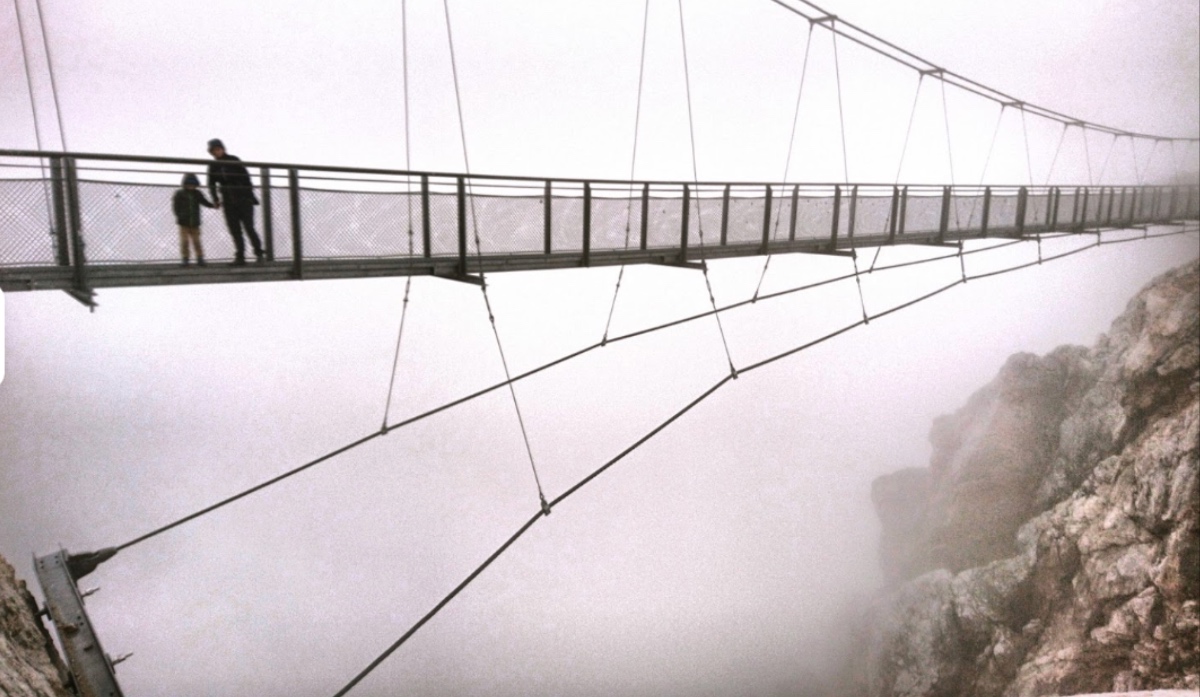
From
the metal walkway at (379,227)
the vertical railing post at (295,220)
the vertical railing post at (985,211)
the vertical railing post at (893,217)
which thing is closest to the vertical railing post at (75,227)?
the metal walkway at (379,227)

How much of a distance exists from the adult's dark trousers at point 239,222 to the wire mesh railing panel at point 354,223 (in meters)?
0.29

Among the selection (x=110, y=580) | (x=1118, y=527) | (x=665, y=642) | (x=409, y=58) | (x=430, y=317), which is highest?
(x=409, y=58)

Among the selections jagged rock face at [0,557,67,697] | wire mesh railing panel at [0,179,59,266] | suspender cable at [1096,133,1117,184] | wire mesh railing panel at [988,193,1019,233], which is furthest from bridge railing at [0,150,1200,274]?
suspender cable at [1096,133,1117,184]

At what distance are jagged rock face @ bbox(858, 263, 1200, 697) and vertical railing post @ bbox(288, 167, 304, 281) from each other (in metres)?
8.41

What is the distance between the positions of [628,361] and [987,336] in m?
9.61

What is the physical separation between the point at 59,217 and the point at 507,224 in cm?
285

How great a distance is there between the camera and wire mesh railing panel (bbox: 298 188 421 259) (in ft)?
15.2

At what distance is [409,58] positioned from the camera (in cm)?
1552

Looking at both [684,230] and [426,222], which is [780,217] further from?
[426,222]

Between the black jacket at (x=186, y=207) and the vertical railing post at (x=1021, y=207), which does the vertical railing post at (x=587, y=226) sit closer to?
the black jacket at (x=186, y=207)

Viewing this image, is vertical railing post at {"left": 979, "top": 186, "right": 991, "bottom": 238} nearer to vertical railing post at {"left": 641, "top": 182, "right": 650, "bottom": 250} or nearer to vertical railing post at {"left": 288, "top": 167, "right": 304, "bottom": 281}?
vertical railing post at {"left": 641, "top": 182, "right": 650, "bottom": 250}

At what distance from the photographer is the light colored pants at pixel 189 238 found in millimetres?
4258

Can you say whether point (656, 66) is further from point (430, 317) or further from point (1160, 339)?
point (1160, 339)

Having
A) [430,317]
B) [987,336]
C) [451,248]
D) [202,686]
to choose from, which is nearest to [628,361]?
[430,317]
